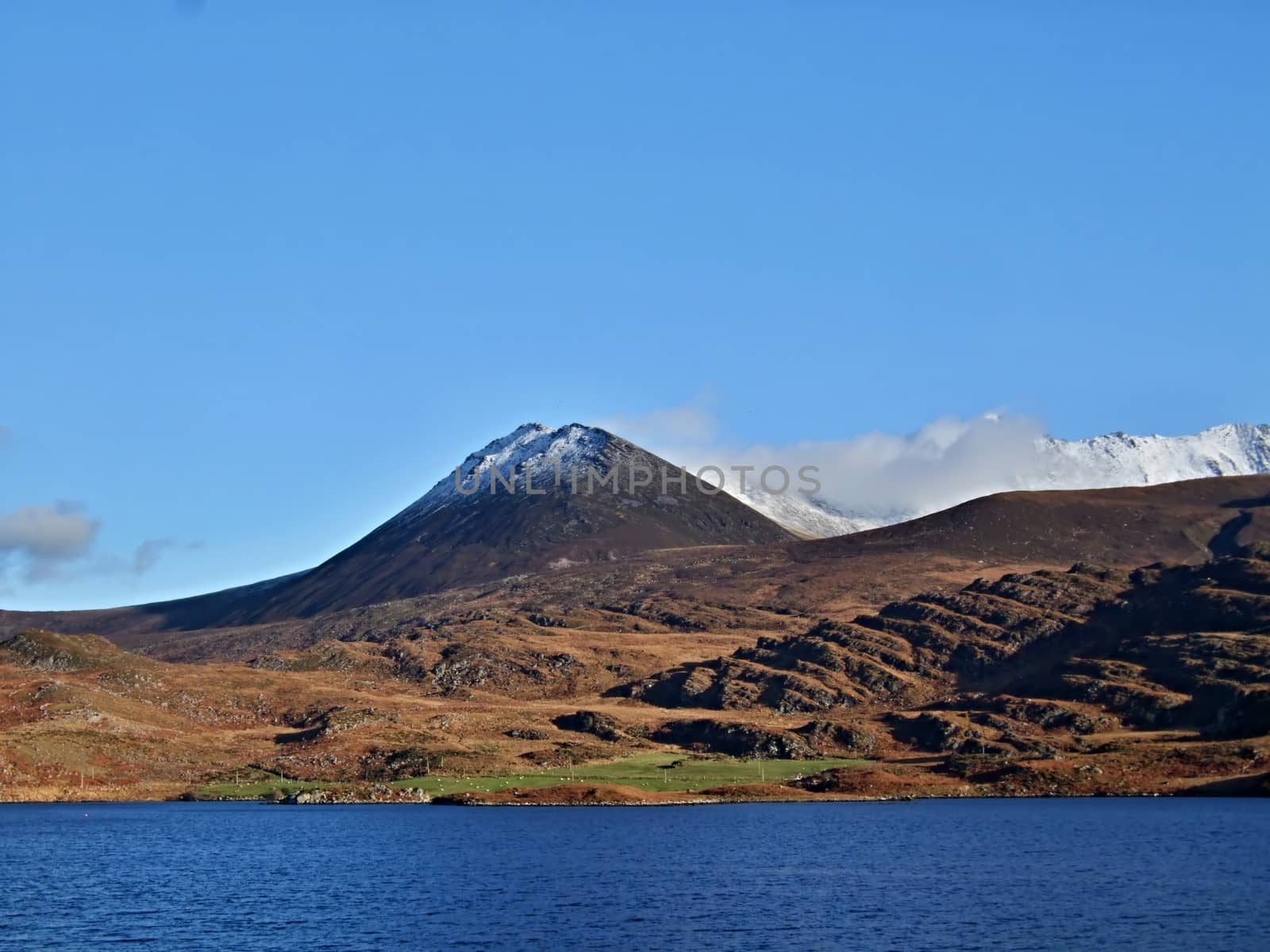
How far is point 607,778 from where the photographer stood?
179m

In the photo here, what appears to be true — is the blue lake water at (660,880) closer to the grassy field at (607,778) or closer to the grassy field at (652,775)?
the grassy field at (652,775)

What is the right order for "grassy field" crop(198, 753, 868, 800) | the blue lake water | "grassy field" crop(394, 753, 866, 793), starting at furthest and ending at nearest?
"grassy field" crop(198, 753, 868, 800), "grassy field" crop(394, 753, 866, 793), the blue lake water

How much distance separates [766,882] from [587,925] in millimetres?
19278

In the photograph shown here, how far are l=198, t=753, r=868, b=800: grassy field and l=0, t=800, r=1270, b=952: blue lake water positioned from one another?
65.4ft

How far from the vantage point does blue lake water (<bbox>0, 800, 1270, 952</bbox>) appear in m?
83.0

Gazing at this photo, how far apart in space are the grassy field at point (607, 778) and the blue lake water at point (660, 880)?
19.9m

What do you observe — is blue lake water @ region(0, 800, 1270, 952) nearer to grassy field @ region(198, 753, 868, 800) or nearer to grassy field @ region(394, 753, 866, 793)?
grassy field @ region(394, 753, 866, 793)

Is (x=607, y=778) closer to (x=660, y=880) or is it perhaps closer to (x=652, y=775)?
(x=652, y=775)

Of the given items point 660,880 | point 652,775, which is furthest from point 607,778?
point 660,880

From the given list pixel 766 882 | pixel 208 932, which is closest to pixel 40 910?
pixel 208 932

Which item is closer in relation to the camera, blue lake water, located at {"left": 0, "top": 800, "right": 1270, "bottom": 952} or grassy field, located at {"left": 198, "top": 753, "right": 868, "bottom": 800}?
blue lake water, located at {"left": 0, "top": 800, "right": 1270, "bottom": 952}

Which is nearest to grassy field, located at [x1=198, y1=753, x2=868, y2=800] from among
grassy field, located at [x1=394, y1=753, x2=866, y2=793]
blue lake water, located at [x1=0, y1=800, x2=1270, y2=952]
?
grassy field, located at [x1=394, y1=753, x2=866, y2=793]

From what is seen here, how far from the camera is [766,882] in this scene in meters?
102

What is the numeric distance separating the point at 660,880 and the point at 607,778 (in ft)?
247
